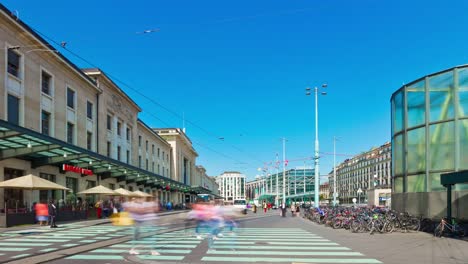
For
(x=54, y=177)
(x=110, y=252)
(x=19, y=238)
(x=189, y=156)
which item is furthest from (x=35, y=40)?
(x=189, y=156)

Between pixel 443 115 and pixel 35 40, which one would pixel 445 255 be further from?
pixel 35 40

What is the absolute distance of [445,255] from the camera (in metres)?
13.4

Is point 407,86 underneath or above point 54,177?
above

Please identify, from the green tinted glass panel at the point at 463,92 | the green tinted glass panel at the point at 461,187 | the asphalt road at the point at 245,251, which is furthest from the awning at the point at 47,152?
the green tinted glass panel at the point at 463,92

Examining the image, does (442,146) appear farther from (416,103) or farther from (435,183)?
(416,103)

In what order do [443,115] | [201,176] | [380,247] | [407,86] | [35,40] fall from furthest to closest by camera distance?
[201,176]
[35,40]
[407,86]
[443,115]
[380,247]

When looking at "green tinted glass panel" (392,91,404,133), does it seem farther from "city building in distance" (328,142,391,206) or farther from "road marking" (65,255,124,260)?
"city building in distance" (328,142,391,206)

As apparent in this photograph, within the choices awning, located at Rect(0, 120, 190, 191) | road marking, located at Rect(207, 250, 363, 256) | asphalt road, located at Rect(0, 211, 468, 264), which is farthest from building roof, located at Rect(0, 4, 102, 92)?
road marking, located at Rect(207, 250, 363, 256)

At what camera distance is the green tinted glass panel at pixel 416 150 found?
877 inches

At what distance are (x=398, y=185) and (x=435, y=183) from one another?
12.1 ft

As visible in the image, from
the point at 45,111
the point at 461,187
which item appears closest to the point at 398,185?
the point at 461,187

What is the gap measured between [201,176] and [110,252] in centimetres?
13793

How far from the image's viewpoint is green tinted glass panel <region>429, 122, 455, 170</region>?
20.9m

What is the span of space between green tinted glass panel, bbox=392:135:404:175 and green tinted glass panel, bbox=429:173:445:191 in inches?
104
